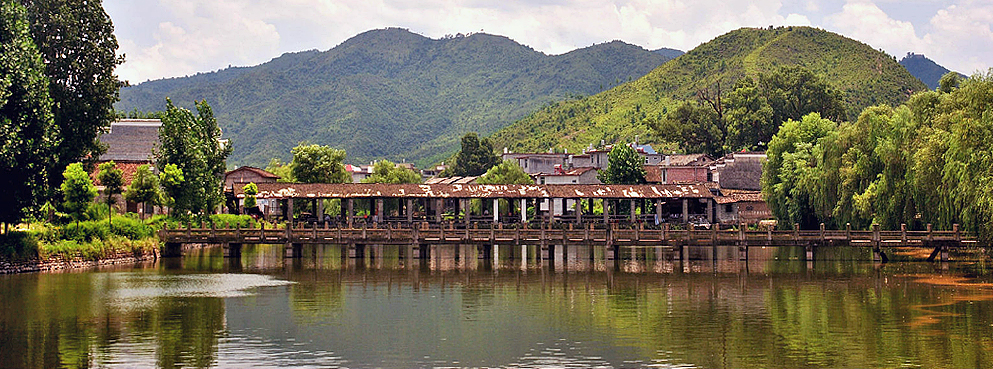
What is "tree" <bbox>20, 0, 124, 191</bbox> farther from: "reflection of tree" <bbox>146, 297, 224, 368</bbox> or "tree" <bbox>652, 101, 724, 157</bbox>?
"tree" <bbox>652, 101, 724, 157</bbox>

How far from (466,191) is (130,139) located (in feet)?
91.4

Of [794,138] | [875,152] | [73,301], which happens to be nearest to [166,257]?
[73,301]

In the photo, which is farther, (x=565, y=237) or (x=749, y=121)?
(x=749, y=121)

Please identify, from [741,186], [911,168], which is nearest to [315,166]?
[741,186]

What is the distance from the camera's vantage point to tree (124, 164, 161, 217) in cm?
6084

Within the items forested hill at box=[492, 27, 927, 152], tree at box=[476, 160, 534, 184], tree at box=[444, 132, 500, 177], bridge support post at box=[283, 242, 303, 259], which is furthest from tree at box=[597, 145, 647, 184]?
bridge support post at box=[283, 242, 303, 259]

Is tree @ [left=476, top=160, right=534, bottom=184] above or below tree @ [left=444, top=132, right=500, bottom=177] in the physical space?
below

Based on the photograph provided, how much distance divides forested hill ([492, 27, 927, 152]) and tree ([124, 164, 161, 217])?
84.6m

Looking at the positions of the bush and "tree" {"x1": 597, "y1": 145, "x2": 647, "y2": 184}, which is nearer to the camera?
the bush

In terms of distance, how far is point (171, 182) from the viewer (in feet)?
208

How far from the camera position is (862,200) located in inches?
2200

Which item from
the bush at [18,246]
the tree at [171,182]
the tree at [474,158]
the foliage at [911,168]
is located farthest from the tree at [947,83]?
the tree at [474,158]

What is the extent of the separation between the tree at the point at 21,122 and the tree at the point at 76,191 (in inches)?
101

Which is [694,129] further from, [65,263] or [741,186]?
[65,263]
